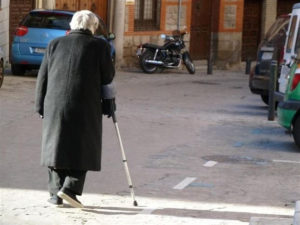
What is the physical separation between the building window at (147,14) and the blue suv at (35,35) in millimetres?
7746

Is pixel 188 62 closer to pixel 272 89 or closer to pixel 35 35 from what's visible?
pixel 35 35

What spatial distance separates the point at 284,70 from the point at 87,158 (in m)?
9.42

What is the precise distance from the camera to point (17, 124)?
1536 centimetres

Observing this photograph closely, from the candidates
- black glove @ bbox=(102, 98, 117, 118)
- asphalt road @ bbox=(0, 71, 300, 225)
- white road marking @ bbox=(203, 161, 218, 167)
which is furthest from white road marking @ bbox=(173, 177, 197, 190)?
black glove @ bbox=(102, 98, 117, 118)

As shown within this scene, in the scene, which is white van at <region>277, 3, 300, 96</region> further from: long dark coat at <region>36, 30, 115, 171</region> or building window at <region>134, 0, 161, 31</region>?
building window at <region>134, 0, 161, 31</region>

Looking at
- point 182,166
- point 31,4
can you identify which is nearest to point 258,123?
point 182,166

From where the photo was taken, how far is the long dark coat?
29.7 feet

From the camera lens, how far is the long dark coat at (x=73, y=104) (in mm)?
9039

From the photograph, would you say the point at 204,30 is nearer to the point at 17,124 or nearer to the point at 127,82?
the point at 127,82

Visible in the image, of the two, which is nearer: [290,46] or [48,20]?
[290,46]

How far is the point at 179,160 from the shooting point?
12531 mm

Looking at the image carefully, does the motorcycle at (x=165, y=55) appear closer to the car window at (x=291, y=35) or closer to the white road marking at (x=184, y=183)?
the car window at (x=291, y=35)

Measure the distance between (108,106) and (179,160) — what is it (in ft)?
10.9

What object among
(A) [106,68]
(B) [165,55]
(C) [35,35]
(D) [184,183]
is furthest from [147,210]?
(B) [165,55]
